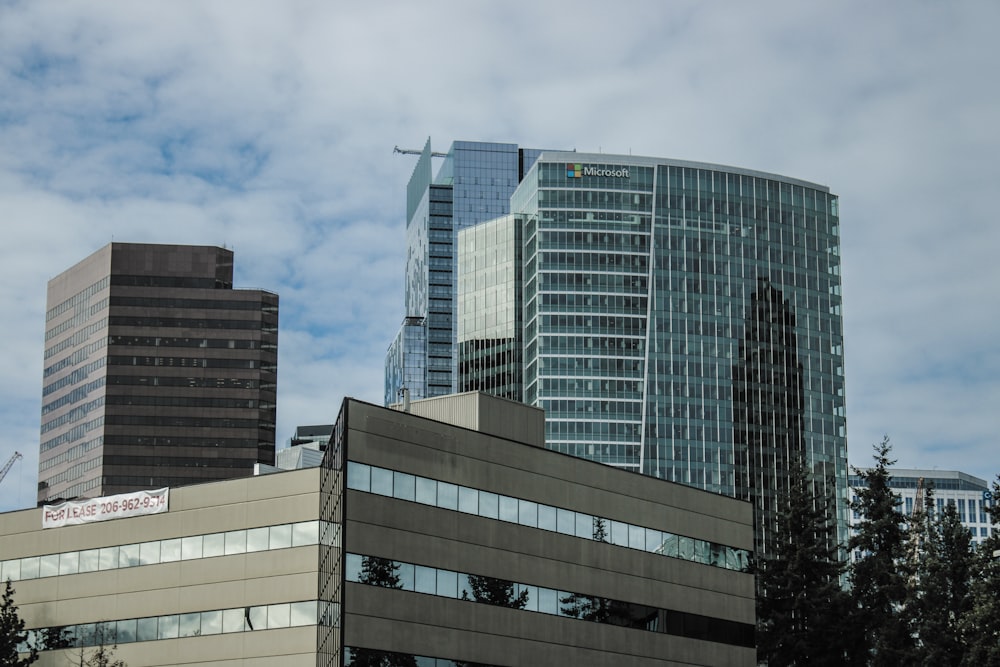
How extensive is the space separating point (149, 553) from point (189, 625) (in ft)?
18.6

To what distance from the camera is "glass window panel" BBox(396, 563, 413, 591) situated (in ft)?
268

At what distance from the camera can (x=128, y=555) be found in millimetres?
93062

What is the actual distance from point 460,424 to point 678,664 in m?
21.9

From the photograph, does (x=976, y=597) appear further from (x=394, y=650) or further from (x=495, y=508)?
(x=394, y=650)

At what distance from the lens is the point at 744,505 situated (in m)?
107

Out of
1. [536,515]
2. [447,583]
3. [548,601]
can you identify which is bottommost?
[548,601]

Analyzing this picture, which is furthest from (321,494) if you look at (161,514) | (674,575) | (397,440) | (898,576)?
(898,576)

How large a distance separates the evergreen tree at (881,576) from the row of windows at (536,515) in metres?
14.6

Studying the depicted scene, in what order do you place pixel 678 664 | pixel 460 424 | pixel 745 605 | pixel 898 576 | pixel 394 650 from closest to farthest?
pixel 394 650, pixel 460 424, pixel 678 664, pixel 745 605, pixel 898 576

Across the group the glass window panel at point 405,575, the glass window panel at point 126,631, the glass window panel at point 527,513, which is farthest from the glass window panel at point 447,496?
the glass window panel at point 126,631

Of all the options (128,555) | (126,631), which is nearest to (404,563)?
(128,555)

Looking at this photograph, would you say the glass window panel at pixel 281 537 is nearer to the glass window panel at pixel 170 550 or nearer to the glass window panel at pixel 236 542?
the glass window panel at pixel 236 542

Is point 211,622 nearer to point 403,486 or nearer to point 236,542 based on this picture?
point 236,542

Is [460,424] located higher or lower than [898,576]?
higher
